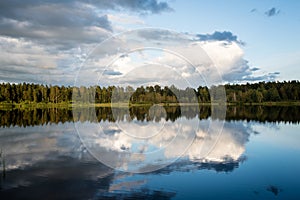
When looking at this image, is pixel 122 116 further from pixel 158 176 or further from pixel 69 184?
pixel 69 184

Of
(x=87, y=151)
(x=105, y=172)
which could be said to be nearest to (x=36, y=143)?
(x=87, y=151)

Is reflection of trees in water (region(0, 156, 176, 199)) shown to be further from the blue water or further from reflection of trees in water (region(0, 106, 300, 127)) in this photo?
Result: reflection of trees in water (region(0, 106, 300, 127))

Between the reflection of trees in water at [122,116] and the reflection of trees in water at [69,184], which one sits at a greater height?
the reflection of trees in water at [122,116]

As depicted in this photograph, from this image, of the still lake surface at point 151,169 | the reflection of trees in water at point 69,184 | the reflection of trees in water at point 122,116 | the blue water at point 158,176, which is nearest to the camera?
the reflection of trees in water at point 69,184

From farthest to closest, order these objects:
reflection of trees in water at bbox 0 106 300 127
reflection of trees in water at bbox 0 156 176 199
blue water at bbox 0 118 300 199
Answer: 1. reflection of trees in water at bbox 0 106 300 127
2. blue water at bbox 0 118 300 199
3. reflection of trees in water at bbox 0 156 176 199

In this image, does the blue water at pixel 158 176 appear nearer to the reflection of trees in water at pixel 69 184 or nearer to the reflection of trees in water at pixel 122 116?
the reflection of trees in water at pixel 69 184

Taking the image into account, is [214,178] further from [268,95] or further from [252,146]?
[268,95]

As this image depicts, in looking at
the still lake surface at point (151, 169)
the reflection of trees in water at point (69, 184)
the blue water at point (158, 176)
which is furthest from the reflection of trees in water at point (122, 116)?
the reflection of trees in water at point (69, 184)

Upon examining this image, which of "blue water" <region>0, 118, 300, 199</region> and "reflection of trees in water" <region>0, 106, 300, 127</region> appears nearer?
"blue water" <region>0, 118, 300, 199</region>

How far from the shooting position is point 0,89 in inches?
3209

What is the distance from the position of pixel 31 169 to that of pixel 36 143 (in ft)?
26.0

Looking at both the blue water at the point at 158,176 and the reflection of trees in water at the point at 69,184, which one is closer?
the reflection of trees in water at the point at 69,184

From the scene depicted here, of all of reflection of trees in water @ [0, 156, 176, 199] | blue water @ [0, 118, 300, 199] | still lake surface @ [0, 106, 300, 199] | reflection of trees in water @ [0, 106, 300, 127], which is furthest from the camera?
reflection of trees in water @ [0, 106, 300, 127]

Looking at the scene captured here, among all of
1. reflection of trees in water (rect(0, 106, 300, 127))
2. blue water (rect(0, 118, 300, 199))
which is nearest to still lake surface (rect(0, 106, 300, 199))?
blue water (rect(0, 118, 300, 199))
